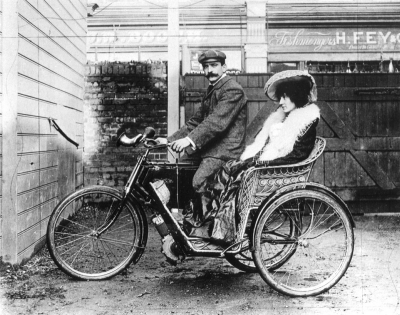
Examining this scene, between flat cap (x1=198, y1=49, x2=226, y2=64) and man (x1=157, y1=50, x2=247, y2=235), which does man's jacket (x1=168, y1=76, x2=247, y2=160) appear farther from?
flat cap (x1=198, y1=49, x2=226, y2=64)

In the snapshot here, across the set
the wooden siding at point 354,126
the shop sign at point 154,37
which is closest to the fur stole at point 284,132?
the wooden siding at point 354,126

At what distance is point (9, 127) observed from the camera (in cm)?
385

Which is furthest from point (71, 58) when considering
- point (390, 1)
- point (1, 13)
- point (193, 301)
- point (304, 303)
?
point (390, 1)

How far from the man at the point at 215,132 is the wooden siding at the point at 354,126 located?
7.77ft

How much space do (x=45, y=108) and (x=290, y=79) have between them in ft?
7.95

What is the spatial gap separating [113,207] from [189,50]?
5064mm

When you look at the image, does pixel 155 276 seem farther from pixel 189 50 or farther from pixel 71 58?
pixel 189 50

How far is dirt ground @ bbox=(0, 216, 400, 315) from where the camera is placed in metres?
3.06

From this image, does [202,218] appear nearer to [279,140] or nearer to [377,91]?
[279,140]

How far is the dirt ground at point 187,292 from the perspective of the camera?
10.0 ft

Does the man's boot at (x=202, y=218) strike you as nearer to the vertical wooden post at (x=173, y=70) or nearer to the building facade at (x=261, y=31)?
the vertical wooden post at (x=173, y=70)

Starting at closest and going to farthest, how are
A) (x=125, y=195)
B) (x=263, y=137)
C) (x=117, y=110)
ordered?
(x=125, y=195) → (x=263, y=137) → (x=117, y=110)

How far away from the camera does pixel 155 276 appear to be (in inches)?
149

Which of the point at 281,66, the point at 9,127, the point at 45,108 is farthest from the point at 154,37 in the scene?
the point at 9,127
